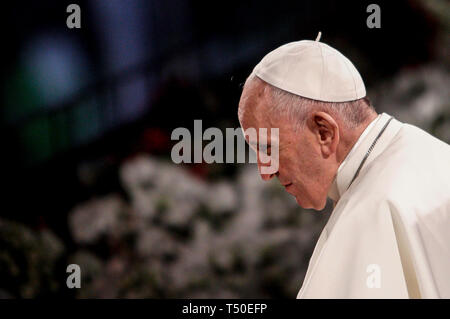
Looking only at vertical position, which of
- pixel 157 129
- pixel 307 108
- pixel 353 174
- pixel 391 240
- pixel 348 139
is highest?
pixel 157 129

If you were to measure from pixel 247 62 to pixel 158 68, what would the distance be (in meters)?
0.59

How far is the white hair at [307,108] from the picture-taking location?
2.16 meters

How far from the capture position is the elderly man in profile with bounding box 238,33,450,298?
184 cm

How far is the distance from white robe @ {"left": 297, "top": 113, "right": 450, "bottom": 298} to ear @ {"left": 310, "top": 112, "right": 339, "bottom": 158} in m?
0.21

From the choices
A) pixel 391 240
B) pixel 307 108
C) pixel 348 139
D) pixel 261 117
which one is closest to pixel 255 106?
pixel 261 117

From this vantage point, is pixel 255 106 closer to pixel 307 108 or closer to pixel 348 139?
pixel 307 108

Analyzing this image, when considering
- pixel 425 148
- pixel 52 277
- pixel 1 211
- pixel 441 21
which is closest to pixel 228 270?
pixel 52 277

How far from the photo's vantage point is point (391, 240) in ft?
6.06

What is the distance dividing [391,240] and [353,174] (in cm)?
34

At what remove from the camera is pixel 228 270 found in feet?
14.8

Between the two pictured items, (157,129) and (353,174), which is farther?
(157,129)

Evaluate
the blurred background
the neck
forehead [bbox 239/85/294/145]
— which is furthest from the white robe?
the blurred background

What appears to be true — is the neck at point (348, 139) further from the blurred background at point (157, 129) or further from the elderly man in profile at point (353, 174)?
the blurred background at point (157, 129)
